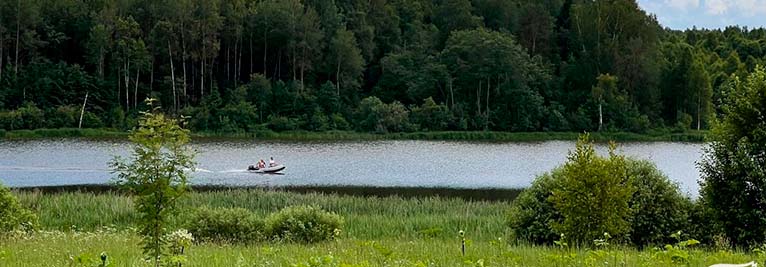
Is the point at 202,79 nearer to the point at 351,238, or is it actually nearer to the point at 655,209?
the point at 351,238

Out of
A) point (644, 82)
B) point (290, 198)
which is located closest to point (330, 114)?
point (644, 82)

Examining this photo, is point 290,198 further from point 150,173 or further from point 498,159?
point 498,159

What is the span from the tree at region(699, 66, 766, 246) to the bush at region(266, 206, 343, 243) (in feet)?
26.8

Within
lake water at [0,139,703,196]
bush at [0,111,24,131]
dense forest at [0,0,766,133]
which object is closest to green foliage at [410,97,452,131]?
dense forest at [0,0,766,133]

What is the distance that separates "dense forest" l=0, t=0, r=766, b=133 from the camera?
79.6 metres

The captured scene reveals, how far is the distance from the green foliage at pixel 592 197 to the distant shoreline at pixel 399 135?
58348mm

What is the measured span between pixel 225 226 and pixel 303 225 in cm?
208

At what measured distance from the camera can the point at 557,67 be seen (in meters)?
95.4

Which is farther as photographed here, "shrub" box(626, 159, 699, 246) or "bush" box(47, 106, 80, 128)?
"bush" box(47, 106, 80, 128)

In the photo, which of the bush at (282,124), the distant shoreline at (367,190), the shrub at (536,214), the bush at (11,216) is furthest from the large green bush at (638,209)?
the bush at (282,124)

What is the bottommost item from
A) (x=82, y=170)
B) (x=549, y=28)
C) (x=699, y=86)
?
(x=82, y=170)

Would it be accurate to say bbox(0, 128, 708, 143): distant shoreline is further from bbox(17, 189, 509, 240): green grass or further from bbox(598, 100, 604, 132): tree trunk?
bbox(17, 189, 509, 240): green grass

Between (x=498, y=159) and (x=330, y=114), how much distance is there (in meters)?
30.3

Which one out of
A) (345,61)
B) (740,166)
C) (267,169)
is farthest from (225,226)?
(345,61)
